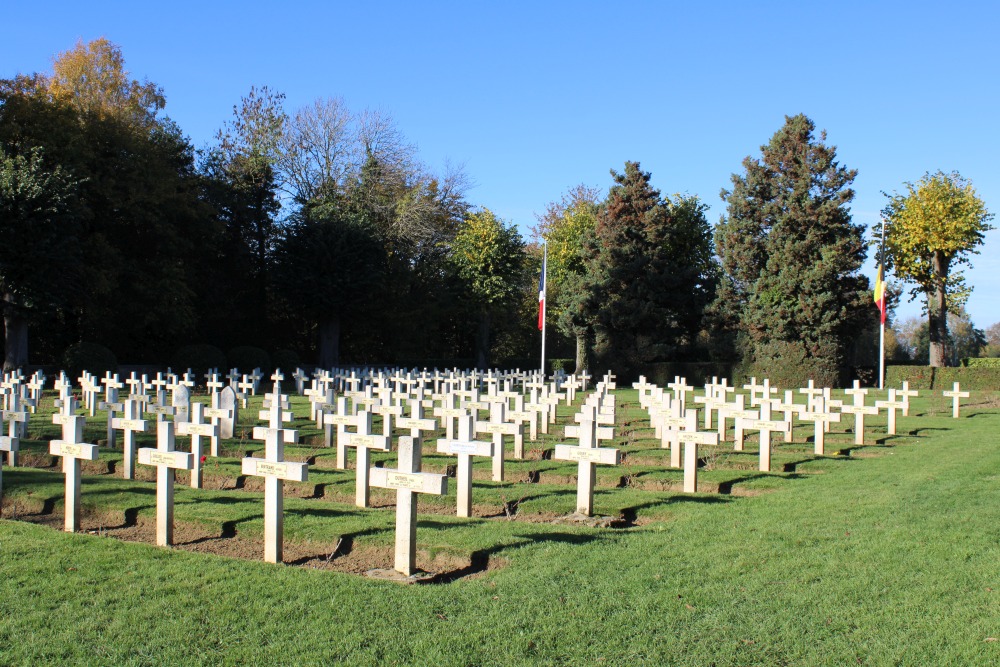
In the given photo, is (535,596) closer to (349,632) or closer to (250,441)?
(349,632)

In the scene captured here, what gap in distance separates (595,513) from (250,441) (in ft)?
24.4

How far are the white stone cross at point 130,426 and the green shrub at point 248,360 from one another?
24.6 metres

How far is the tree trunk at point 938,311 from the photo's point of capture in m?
40.4

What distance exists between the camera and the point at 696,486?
9992 millimetres

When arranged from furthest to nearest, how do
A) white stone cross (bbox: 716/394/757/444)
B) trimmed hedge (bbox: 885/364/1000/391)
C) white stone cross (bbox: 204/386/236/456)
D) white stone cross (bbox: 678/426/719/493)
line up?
trimmed hedge (bbox: 885/364/1000/391) → white stone cross (bbox: 716/394/757/444) → white stone cross (bbox: 204/386/236/456) → white stone cross (bbox: 678/426/719/493)

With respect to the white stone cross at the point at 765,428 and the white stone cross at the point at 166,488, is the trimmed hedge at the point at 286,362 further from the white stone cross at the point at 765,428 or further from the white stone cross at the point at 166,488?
the white stone cross at the point at 166,488

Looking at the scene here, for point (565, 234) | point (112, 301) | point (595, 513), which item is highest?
point (565, 234)

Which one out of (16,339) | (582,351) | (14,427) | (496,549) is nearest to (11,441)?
(14,427)

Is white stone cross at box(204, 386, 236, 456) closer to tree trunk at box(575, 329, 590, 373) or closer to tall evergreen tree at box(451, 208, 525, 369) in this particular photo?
tall evergreen tree at box(451, 208, 525, 369)

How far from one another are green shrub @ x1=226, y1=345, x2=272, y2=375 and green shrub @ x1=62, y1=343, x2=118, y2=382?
5.70 metres

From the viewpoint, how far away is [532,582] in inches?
220

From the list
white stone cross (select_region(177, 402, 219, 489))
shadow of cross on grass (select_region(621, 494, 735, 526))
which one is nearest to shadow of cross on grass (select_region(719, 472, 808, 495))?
shadow of cross on grass (select_region(621, 494, 735, 526))

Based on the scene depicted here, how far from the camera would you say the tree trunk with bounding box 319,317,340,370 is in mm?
41750

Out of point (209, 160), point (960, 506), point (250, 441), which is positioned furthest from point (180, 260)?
point (960, 506)
